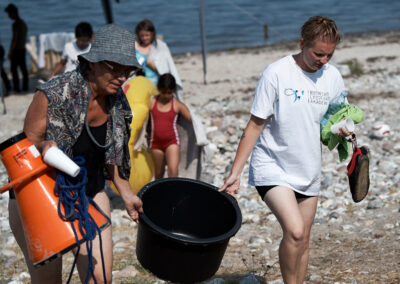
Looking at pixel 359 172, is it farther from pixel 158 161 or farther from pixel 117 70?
pixel 158 161

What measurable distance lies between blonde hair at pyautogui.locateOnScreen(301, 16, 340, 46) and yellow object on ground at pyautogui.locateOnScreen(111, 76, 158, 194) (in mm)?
2862

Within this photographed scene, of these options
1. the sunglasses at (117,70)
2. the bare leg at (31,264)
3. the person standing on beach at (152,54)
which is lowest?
the bare leg at (31,264)

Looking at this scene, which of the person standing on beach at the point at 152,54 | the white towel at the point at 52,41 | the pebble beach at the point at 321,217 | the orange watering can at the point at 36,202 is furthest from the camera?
the white towel at the point at 52,41

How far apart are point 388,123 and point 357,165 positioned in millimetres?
5651

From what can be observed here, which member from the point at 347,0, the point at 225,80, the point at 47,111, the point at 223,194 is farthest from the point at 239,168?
the point at 347,0

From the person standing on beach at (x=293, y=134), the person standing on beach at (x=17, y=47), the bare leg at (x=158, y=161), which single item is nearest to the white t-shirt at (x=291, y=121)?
the person standing on beach at (x=293, y=134)

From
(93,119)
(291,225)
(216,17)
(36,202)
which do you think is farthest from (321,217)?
(216,17)

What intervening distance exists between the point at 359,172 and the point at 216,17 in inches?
931

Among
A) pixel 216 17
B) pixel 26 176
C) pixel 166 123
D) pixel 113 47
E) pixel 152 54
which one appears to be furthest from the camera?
pixel 216 17

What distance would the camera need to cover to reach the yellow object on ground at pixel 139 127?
5926mm

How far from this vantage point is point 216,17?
26453mm

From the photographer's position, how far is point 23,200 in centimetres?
275

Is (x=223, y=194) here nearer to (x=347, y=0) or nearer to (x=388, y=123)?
(x=388, y=123)

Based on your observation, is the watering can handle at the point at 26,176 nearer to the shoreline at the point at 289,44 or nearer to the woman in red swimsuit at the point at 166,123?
the woman in red swimsuit at the point at 166,123
